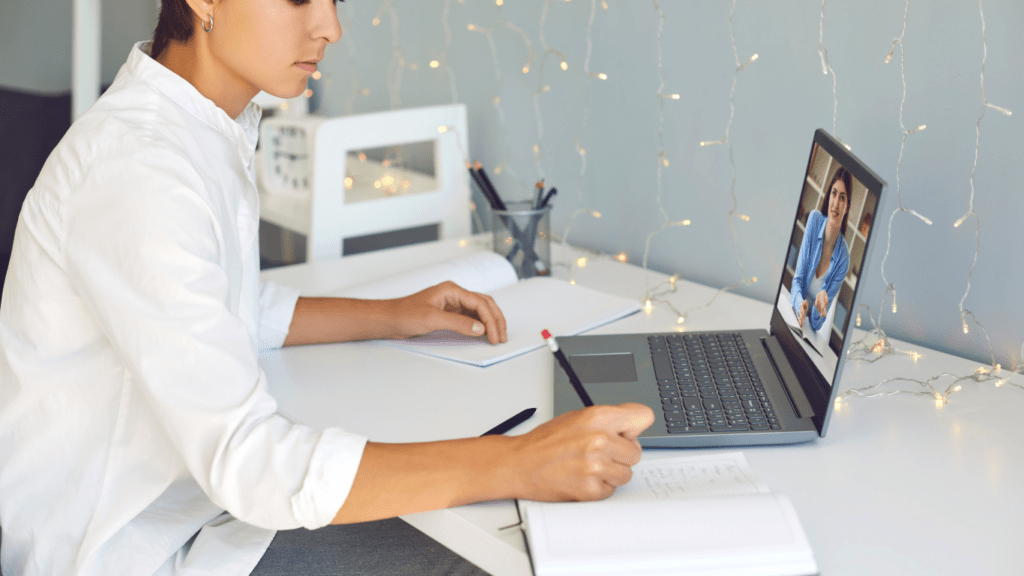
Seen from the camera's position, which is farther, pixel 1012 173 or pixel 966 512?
pixel 1012 173

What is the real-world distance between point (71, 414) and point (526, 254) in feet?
2.54

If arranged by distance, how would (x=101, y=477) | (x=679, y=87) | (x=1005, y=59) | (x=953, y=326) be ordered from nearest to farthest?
(x=101, y=477), (x=1005, y=59), (x=953, y=326), (x=679, y=87)

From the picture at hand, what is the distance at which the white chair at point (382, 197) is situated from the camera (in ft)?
5.17

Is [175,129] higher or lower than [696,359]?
higher

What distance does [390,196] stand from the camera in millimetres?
1679

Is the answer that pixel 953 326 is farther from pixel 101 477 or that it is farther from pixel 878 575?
pixel 101 477

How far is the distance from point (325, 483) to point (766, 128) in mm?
822

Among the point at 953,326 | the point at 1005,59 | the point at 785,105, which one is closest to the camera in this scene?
the point at 1005,59

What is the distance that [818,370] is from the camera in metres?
0.79

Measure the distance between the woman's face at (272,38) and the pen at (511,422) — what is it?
1.36 feet

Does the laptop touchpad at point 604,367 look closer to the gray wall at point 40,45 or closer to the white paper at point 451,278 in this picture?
the white paper at point 451,278

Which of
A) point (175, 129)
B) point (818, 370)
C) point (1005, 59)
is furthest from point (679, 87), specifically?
point (175, 129)

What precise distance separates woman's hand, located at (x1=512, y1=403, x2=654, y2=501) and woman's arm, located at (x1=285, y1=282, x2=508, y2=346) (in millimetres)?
367

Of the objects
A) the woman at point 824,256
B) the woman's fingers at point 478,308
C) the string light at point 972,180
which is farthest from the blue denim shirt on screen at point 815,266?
the woman's fingers at point 478,308
